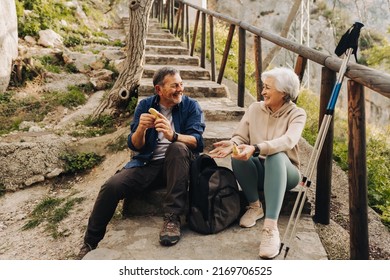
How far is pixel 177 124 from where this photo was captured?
2.84 metres

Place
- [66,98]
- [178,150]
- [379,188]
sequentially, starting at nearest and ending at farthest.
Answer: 1. [178,150]
2. [379,188]
3. [66,98]

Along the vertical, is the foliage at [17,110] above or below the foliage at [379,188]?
above

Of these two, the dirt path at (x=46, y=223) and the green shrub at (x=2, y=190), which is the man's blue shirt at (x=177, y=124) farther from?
the green shrub at (x=2, y=190)

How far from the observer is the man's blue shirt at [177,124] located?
2768 mm

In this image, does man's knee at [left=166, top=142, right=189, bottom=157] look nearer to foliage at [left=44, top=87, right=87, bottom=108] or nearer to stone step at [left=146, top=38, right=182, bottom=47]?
foliage at [left=44, top=87, right=87, bottom=108]

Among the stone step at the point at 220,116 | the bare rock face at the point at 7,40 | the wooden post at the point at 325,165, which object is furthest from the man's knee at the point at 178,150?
the bare rock face at the point at 7,40

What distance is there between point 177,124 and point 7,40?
17.5ft

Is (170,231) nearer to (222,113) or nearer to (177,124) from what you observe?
(177,124)

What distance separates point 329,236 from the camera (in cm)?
263

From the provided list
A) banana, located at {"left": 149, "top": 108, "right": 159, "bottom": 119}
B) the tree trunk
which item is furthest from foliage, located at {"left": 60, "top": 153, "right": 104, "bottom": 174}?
banana, located at {"left": 149, "top": 108, "right": 159, "bottom": 119}

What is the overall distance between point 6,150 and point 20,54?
3.29 metres

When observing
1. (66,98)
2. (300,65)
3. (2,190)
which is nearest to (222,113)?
(300,65)

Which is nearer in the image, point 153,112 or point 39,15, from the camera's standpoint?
point 153,112

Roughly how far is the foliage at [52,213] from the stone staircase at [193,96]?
111 cm
